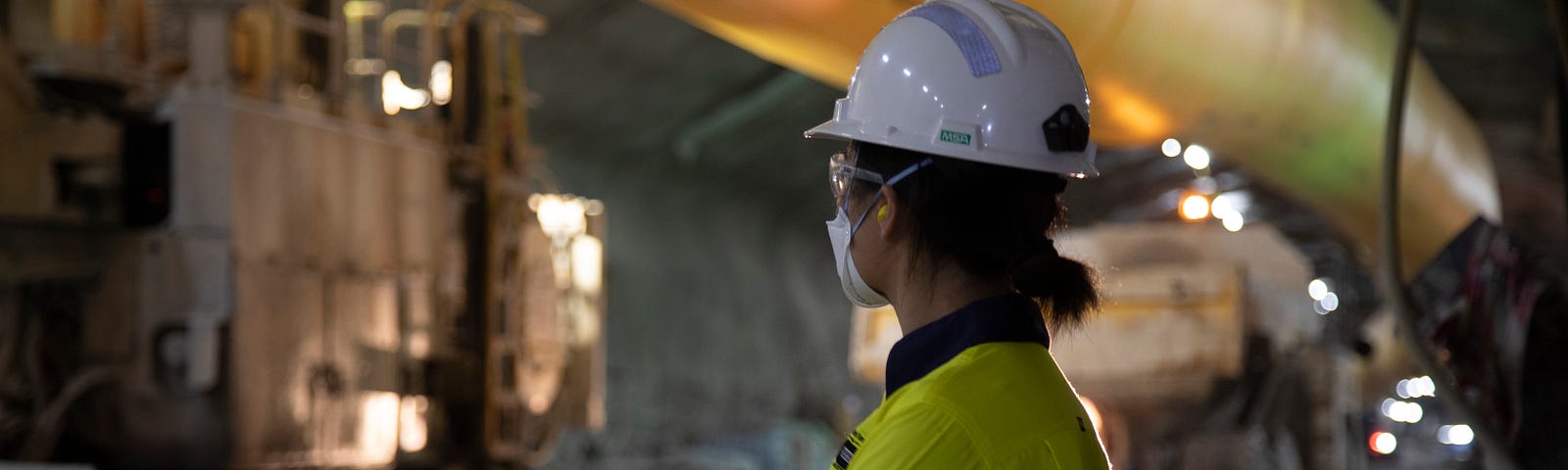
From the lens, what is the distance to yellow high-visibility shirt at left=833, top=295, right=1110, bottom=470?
1.80 m

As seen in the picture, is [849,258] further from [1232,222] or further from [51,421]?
[1232,222]

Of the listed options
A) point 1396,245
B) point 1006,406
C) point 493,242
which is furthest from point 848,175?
point 493,242

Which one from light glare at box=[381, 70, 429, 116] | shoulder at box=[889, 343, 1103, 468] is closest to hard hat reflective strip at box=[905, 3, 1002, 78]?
shoulder at box=[889, 343, 1103, 468]

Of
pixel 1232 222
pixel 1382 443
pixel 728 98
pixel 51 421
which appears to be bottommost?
pixel 1382 443

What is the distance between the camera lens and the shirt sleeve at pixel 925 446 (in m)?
1.79

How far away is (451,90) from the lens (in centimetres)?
901

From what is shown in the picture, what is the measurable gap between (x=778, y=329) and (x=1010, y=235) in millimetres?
23730

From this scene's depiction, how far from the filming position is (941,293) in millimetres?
2061

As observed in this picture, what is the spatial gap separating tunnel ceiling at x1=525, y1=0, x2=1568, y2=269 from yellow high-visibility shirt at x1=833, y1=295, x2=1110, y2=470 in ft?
36.3

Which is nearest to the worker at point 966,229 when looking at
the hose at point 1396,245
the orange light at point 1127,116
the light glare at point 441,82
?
the hose at point 1396,245

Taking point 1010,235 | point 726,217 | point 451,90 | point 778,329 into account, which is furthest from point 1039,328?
point 778,329

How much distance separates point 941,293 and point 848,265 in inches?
9.4

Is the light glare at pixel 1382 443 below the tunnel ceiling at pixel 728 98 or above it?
below

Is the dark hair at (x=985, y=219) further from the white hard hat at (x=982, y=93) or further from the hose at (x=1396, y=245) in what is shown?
the hose at (x=1396, y=245)
